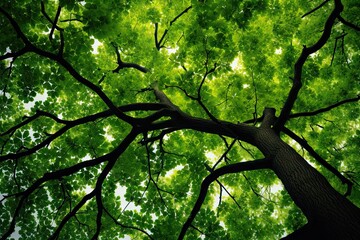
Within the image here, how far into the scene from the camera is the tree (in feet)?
14.1

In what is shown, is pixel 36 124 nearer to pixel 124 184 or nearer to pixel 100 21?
pixel 124 184

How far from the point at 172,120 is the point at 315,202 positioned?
9.74 ft

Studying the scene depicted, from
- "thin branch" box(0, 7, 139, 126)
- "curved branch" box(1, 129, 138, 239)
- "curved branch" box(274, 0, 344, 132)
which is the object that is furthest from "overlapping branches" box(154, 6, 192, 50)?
"thin branch" box(0, 7, 139, 126)

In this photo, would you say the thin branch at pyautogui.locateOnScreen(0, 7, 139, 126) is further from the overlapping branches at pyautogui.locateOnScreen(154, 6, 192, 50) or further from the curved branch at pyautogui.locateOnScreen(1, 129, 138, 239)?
the overlapping branches at pyautogui.locateOnScreen(154, 6, 192, 50)

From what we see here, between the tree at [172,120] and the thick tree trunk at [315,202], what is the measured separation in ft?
0.04

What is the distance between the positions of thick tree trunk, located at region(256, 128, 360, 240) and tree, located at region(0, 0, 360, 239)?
14mm

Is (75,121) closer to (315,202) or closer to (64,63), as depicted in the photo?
(64,63)

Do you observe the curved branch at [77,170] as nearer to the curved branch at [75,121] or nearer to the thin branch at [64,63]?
the curved branch at [75,121]

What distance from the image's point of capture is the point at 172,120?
203 inches

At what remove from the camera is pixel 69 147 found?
5758mm

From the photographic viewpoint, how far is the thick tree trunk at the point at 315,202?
2.51 metres

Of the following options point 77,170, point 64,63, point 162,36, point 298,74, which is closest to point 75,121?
point 77,170

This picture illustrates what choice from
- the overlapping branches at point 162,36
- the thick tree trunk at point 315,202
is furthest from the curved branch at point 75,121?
the overlapping branches at point 162,36

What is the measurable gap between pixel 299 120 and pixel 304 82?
1.17 m
